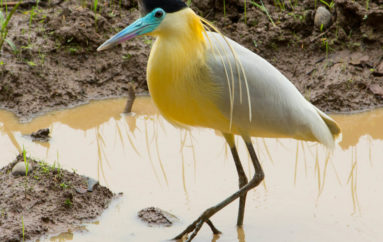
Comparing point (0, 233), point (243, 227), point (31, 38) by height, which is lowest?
point (243, 227)

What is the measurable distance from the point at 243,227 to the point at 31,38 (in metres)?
3.70

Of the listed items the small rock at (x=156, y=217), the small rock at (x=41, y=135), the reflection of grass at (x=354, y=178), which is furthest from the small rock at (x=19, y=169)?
the reflection of grass at (x=354, y=178)

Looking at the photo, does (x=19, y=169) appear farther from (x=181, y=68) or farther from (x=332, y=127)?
(x=332, y=127)

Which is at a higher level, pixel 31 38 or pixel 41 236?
pixel 31 38

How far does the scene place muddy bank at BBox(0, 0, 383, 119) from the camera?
22.1ft

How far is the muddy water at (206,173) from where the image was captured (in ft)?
14.7

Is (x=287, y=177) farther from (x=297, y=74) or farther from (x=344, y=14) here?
(x=344, y=14)

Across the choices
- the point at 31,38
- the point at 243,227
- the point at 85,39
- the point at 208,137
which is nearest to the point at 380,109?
the point at 208,137

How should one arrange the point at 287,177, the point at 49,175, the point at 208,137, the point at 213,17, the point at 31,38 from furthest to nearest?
1. the point at 213,17
2. the point at 31,38
3. the point at 208,137
4. the point at 287,177
5. the point at 49,175

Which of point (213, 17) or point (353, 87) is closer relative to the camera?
point (353, 87)

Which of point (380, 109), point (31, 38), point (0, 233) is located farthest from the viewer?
point (31, 38)

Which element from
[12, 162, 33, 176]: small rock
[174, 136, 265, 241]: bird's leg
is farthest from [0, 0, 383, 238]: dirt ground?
[174, 136, 265, 241]: bird's leg

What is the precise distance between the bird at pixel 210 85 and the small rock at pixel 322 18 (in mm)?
3083

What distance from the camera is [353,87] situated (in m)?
6.81
